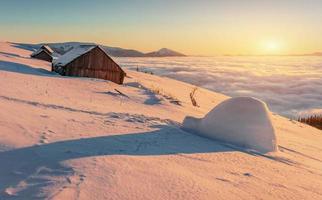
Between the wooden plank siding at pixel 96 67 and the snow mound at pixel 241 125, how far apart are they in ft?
65.2

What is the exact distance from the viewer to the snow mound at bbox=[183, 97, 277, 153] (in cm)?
928

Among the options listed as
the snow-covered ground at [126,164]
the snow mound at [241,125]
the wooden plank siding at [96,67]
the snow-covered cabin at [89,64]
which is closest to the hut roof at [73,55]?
the snow-covered cabin at [89,64]

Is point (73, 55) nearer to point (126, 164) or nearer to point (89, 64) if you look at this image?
point (89, 64)

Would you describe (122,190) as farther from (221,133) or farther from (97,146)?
(221,133)

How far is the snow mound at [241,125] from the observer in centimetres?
928

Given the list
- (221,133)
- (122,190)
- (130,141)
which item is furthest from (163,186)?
(221,133)

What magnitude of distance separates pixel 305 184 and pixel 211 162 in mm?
1597

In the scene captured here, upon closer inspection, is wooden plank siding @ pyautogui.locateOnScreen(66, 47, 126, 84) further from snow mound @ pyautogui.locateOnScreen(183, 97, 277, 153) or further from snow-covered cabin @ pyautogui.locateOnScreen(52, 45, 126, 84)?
snow mound @ pyautogui.locateOnScreen(183, 97, 277, 153)

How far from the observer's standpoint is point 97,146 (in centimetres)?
687

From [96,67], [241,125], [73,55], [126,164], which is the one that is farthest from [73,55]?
[126,164]

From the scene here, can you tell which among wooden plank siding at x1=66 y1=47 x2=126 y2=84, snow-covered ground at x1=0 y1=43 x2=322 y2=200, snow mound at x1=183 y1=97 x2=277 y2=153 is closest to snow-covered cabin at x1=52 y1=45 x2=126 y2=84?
wooden plank siding at x1=66 y1=47 x2=126 y2=84

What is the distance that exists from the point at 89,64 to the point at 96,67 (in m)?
0.60

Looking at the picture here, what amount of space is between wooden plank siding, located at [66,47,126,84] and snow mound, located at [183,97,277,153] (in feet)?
65.2

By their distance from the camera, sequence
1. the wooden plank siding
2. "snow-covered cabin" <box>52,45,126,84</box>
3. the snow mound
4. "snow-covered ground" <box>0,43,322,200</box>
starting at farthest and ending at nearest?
the wooden plank siding → "snow-covered cabin" <box>52,45,126,84</box> → the snow mound → "snow-covered ground" <box>0,43,322,200</box>
